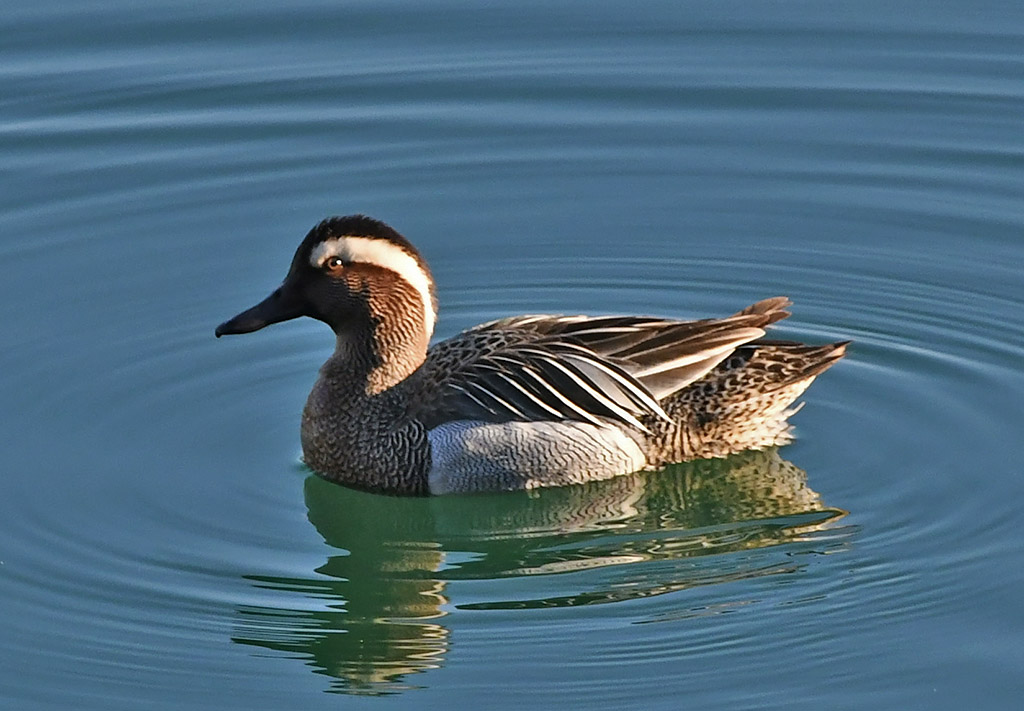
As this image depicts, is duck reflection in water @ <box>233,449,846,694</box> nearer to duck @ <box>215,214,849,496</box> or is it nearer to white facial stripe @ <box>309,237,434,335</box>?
duck @ <box>215,214,849,496</box>

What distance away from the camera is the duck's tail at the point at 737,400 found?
10.9 meters

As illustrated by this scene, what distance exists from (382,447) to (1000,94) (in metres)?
5.95

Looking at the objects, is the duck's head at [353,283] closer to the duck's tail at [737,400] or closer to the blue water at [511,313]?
the blue water at [511,313]

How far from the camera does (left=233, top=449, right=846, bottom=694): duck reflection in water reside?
927 centimetres

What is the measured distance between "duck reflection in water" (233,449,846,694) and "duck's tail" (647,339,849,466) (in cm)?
12

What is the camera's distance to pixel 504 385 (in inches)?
423

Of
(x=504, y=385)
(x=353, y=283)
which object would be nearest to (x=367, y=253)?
(x=353, y=283)

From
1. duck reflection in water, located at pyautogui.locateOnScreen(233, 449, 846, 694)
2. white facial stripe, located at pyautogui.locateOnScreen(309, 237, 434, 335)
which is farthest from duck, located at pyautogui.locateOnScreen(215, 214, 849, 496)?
duck reflection in water, located at pyautogui.locateOnScreen(233, 449, 846, 694)

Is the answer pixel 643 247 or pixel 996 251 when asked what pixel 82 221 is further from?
pixel 996 251

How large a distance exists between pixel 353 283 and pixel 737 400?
6.84ft

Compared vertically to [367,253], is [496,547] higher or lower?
lower

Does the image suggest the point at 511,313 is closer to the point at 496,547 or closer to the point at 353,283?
the point at 353,283

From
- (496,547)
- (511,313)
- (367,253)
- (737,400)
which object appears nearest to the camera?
(496,547)

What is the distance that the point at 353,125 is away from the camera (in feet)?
47.2
